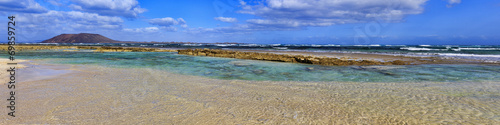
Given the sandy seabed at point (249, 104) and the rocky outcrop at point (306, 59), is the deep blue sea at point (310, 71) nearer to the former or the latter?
the rocky outcrop at point (306, 59)

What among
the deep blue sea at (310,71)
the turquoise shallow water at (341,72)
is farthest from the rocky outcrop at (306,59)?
the turquoise shallow water at (341,72)

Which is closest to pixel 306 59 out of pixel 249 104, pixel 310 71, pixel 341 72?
pixel 310 71

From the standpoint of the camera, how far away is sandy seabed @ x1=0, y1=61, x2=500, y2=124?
4500mm

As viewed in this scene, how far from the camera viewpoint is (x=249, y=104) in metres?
5.60

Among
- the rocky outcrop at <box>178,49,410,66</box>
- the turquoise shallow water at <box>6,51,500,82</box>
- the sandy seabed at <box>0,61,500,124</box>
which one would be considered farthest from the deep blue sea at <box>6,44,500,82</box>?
the sandy seabed at <box>0,61,500,124</box>

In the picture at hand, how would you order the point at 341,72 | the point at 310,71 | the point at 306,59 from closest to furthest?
the point at 341,72, the point at 310,71, the point at 306,59

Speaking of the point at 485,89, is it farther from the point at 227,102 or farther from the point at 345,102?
the point at 227,102

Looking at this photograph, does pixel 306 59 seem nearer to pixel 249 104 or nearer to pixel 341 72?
pixel 341 72

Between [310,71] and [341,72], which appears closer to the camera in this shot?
[341,72]

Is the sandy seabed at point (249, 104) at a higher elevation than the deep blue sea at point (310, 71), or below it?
below

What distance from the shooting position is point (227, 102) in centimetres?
578

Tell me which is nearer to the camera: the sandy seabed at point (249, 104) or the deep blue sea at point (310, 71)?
the sandy seabed at point (249, 104)

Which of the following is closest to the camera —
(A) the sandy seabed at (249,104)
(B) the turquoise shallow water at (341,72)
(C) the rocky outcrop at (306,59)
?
(A) the sandy seabed at (249,104)

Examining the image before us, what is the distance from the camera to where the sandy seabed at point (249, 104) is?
177 inches
